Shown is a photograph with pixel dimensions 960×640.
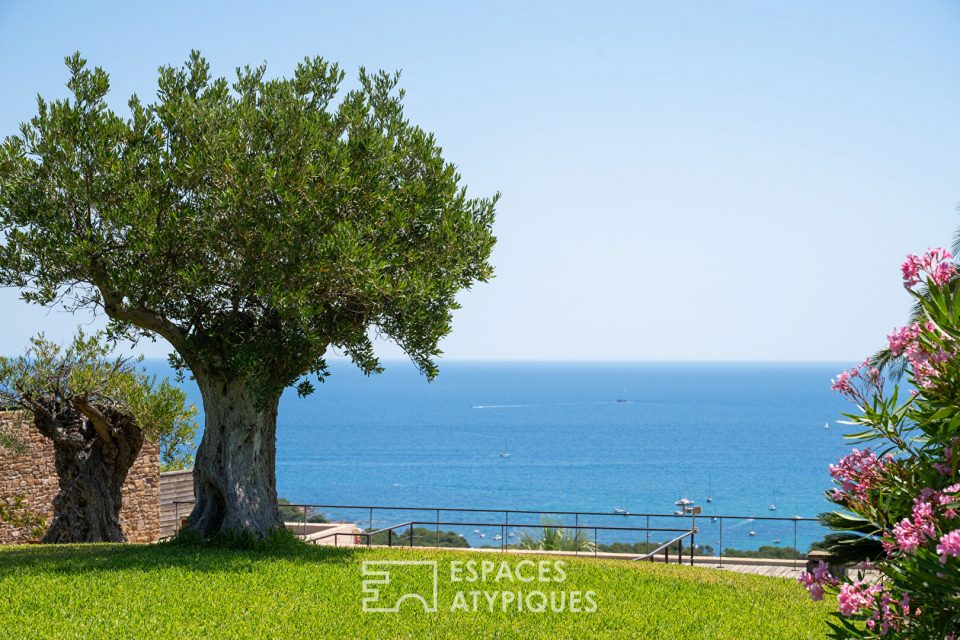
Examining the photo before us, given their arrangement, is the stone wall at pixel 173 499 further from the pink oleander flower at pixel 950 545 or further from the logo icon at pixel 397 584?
the pink oleander flower at pixel 950 545

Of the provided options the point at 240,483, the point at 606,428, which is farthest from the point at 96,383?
the point at 606,428

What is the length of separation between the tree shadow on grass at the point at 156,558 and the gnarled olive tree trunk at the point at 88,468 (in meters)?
2.95

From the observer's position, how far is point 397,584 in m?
10.7

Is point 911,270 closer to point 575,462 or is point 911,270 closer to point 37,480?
point 37,480

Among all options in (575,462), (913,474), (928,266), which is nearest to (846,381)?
(913,474)

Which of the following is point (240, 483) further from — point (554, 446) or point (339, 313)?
point (554, 446)

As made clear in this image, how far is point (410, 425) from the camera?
5807 inches

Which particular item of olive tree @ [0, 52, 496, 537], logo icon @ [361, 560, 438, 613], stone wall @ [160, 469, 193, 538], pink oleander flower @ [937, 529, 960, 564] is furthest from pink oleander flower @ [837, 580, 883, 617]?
stone wall @ [160, 469, 193, 538]

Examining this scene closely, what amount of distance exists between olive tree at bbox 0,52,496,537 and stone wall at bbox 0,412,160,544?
5883mm

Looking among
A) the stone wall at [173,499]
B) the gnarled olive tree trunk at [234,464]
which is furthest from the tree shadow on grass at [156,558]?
the stone wall at [173,499]

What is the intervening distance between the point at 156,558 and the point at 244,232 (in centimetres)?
460

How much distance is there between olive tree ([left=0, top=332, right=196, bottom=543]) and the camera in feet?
55.6

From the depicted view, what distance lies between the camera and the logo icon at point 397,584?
979cm

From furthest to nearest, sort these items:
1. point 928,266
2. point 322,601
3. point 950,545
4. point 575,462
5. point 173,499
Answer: point 575,462
point 173,499
point 322,601
point 928,266
point 950,545
